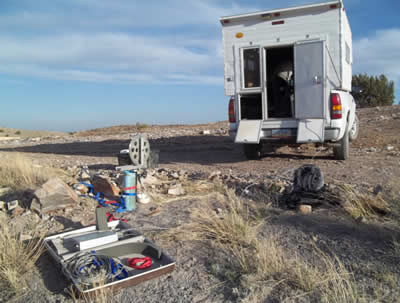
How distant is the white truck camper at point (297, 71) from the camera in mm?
7348

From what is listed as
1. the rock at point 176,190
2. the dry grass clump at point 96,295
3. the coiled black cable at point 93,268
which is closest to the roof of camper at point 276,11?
the rock at point 176,190

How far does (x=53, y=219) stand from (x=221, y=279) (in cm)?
270

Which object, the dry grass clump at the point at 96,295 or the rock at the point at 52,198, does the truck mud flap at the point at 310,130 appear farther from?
the dry grass clump at the point at 96,295

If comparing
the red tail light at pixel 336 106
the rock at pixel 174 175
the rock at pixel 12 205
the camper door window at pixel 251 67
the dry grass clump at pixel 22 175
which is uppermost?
the camper door window at pixel 251 67

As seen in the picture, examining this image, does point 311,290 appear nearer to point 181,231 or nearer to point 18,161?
point 181,231

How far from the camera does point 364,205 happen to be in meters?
4.17

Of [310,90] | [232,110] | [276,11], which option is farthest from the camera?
[232,110]

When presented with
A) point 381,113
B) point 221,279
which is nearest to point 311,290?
point 221,279

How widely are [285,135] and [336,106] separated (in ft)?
3.84

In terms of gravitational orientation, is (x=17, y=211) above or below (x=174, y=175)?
below

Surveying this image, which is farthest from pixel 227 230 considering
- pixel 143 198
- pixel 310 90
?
pixel 310 90

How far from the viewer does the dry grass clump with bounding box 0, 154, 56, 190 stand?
20.6 ft

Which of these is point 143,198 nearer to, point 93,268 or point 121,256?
point 121,256

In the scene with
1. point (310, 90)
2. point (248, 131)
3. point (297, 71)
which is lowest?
point (248, 131)
